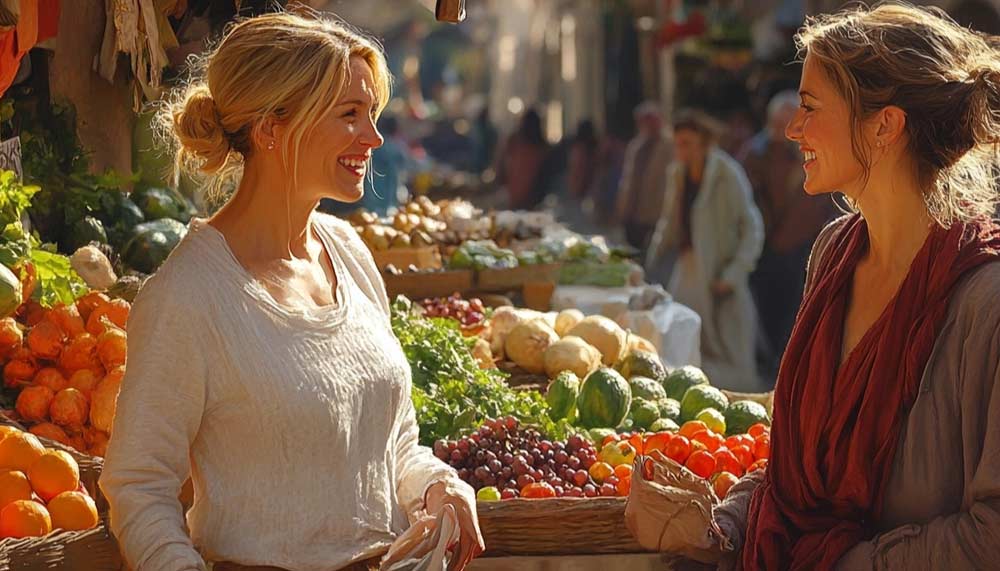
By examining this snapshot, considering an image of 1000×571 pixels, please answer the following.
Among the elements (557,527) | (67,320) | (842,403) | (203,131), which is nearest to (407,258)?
(67,320)

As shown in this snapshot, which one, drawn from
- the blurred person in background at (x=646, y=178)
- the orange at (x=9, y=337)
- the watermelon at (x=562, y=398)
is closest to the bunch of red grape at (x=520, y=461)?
the watermelon at (x=562, y=398)

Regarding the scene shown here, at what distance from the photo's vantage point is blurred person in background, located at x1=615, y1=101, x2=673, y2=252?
572 inches

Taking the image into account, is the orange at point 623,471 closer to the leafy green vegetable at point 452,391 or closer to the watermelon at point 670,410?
the leafy green vegetable at point 452,391

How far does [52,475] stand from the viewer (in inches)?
149

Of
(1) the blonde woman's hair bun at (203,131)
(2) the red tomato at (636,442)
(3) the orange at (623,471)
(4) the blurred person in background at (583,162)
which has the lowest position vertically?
(4) the blurred person in background at (583,162)

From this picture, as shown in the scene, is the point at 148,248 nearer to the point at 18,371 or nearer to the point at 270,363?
the point at 18,371

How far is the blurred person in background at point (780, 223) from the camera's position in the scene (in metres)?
11.4

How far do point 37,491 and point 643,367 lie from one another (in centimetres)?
283

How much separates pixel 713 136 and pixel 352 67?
823 centimetres

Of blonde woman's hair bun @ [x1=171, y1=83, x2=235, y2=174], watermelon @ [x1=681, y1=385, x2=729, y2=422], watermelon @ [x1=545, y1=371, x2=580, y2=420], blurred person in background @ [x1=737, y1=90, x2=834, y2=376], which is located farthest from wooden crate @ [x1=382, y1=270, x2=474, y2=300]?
blurred person in background @ [x1=737, y1=90, x2=834, y2=376]

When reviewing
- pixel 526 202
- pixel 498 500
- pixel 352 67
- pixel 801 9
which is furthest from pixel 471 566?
pixel 526 202

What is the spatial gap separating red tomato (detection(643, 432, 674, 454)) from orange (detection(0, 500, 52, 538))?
1.82 m

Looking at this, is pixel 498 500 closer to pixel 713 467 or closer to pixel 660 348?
pixel 713 467

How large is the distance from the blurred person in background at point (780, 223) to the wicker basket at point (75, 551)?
8365 millimetres
